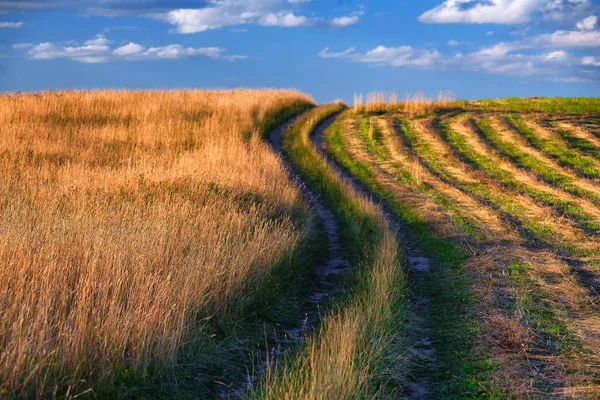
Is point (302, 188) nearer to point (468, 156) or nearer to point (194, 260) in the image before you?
point (468, 156)

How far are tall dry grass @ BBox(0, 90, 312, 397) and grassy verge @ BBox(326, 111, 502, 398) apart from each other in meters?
2.06

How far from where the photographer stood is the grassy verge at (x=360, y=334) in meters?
5.15

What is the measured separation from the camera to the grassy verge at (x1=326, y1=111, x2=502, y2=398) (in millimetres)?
5945

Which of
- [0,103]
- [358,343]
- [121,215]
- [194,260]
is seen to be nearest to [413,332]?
[358,343]

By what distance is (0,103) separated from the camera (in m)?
22.0

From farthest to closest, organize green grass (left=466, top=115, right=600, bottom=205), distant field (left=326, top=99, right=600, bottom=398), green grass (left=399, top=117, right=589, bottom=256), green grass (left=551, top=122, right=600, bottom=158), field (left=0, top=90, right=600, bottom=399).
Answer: green grass (left=551, top=122, right=600, bottom=158) → green grass (left=466, top=115, right=600, bottom=205) → green grass (left=399, top=117, right=589, bottom=256) → distant field (left=326, top=99, right=600, bottom=398) → field (left=0, top=90, right=600, bottom=399)

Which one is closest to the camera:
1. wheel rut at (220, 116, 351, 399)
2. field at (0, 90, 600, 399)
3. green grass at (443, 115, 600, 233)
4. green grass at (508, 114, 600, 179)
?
field at (0, 90, 600, 399)

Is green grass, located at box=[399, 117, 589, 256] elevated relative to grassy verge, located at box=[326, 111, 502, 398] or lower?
elevated

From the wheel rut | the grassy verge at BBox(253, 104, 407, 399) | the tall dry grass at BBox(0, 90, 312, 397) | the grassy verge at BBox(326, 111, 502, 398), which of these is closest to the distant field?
the grassy verge at BBox(326, 111, 502, 398)

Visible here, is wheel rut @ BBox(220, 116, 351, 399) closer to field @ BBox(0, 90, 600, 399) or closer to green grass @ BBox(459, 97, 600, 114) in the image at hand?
field @ BBox(0, 90, 600, 399)

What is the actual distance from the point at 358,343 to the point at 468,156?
1403 cm

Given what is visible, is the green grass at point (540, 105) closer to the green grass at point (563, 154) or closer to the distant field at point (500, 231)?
the distant field at point (500, 231)

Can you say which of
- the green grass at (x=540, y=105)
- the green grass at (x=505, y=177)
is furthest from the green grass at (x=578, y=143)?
the green grass at (x=540, y=105)

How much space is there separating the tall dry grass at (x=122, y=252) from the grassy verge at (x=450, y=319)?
2.06 meters
